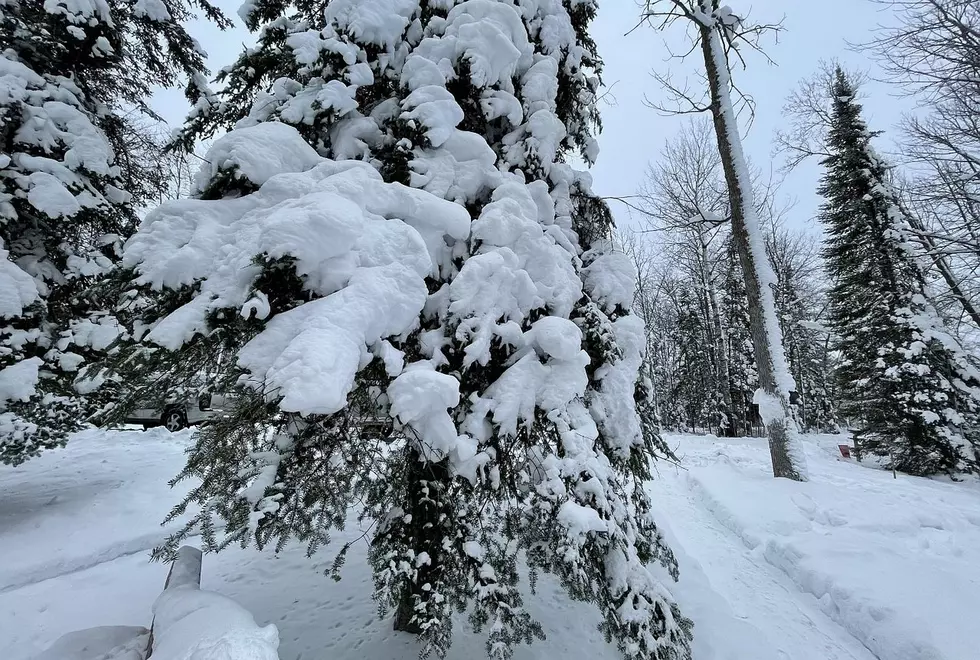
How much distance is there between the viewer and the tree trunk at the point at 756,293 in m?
6.82

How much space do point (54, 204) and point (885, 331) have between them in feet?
55.8

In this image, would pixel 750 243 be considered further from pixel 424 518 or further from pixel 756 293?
pixel 424 518

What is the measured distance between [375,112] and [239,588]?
4576 mm

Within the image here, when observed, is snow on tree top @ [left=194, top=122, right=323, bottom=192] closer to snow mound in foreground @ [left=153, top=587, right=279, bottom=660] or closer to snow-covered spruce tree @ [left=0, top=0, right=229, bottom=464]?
snow mound in foreground @ [left=153, top=587, right=279, bottom=660]

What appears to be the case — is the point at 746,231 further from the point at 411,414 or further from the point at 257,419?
the point at 257,419

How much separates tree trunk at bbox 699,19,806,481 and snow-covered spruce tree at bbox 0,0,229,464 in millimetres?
9168

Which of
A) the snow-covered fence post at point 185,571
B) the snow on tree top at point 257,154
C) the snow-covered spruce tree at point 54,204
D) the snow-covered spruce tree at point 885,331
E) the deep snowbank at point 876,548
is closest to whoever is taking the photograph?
the snow on tree top at point 257,154

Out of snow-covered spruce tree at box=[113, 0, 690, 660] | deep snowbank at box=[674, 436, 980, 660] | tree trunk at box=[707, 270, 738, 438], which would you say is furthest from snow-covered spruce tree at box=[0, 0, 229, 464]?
tree trunk at box=[707, 270, 738, 438]

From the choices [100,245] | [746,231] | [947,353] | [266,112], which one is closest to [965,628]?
[746,231]

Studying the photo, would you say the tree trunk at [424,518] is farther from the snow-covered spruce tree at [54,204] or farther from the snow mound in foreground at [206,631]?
the snow-covered spruce tree at [54,204]

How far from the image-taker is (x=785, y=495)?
6164 mm

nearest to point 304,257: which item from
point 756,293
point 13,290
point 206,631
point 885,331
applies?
point 206,631

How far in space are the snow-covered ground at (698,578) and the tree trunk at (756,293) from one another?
63 centimetres

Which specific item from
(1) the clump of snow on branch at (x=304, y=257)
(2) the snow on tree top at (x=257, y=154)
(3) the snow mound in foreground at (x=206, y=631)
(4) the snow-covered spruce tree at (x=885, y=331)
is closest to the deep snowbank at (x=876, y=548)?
(4) the snow-covered spruce tree at (x=885, y=331)
